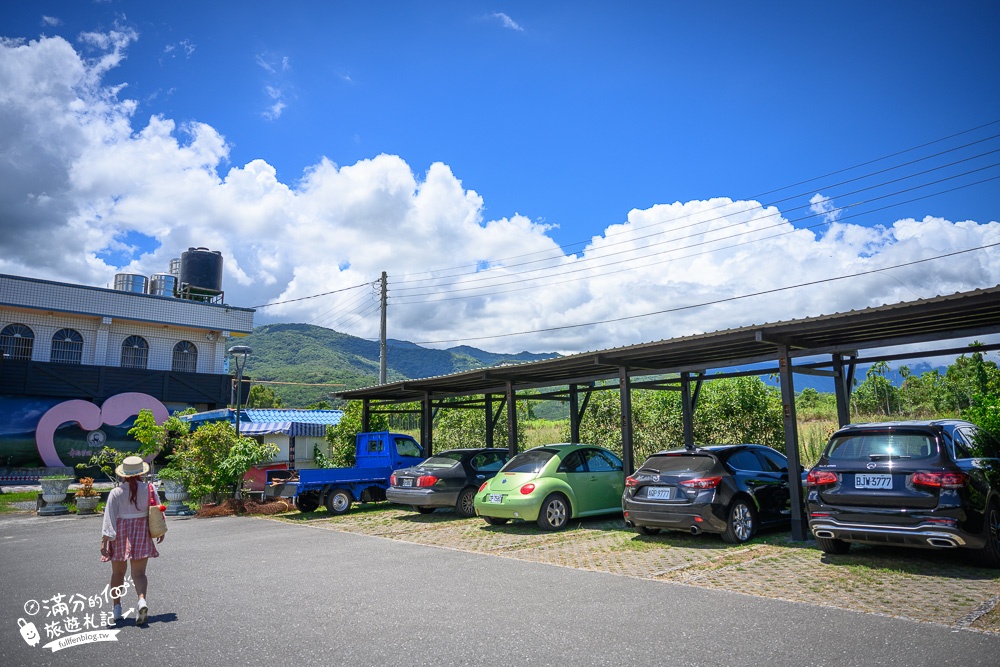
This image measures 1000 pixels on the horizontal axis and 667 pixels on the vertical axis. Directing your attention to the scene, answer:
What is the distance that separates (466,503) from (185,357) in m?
23.1

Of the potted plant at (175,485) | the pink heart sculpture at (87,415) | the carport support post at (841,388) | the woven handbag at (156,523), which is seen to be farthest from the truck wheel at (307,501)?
the pink heart sculpture at (87,415)

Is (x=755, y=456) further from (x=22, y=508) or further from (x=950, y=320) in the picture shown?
(x=22, y=508)

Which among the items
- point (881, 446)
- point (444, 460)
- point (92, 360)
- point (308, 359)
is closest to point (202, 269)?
point (92, 360)

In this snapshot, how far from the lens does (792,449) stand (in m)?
10.1

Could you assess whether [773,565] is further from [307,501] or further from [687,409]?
[307,501]

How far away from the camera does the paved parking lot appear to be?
594 cm

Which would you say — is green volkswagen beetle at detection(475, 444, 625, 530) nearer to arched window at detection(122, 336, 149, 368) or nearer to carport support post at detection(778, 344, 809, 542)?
carport support post at detection(778, 344, 809, 542)

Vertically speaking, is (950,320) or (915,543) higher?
(950,320)

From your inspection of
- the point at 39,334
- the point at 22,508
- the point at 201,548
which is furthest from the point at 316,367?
the point at 201,548

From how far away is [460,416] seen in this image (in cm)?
2892

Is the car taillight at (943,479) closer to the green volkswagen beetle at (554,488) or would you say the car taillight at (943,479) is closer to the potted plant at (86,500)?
the green volkswagen beetle at (554,488)

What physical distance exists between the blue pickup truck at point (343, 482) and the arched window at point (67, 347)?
1668 cm

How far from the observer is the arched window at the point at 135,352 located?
29.9 metres

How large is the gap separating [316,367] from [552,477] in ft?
429
